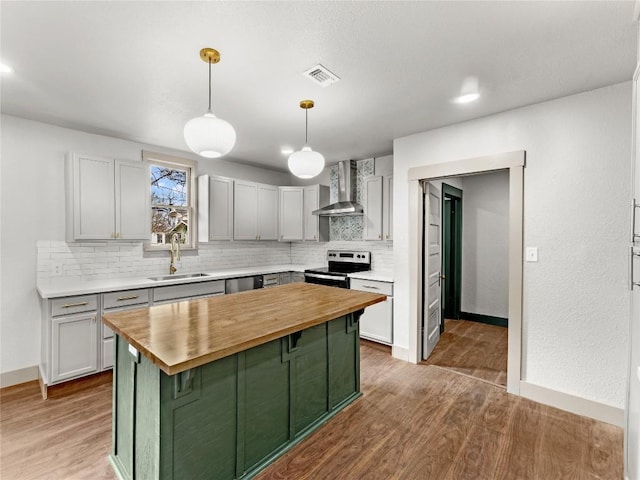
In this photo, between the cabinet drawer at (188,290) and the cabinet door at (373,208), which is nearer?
the cabinet drawer at (188,290)

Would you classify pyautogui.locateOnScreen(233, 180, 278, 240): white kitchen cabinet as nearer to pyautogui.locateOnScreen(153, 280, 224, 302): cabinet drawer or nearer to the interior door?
pyautogui.locateOnScreen(153, 280, 224, 302): cabinet drawer

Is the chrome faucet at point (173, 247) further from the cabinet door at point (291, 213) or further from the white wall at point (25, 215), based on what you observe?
the cabinet door at point (291, 213)

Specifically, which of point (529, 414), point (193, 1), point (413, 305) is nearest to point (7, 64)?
point (193, 1)

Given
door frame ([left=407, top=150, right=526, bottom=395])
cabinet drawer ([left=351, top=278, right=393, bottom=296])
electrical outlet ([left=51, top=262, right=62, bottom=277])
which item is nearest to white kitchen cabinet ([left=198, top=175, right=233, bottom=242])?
electrical outlet ([left=51, top=262, right=62, bottom=277])

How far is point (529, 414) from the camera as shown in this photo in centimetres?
249

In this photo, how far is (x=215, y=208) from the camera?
169 inches

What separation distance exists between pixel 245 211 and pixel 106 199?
1780mm

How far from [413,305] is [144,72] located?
3288mm

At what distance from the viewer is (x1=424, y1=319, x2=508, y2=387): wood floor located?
3263 millimetres

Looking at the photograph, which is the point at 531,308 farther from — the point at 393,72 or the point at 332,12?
the point at 332,12

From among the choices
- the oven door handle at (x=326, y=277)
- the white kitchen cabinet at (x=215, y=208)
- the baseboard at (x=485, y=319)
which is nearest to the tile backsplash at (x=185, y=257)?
the white kitchen cabinet at (x=215, y=208)

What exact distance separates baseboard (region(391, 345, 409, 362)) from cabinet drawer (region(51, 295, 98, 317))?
126 inches

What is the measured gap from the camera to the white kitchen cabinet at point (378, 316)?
3.72 meters

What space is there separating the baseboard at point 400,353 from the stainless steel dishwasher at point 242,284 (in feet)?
6.62
